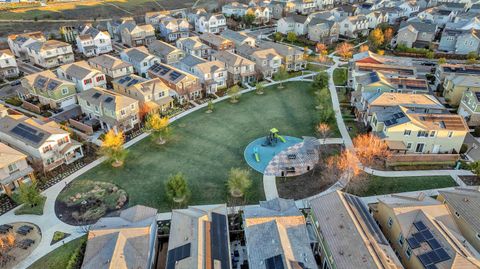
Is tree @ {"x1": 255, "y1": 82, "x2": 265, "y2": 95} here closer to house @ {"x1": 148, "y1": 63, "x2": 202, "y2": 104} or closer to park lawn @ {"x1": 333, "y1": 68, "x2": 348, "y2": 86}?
house @ {"x1": 148, "y1": 63, "x2": 202, "y2": 104}

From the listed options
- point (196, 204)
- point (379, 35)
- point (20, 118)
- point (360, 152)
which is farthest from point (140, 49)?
point (379, 35)

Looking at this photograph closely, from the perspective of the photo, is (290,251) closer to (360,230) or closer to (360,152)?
(360,230)

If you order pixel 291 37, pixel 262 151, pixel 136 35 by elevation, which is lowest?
pixel 262 151

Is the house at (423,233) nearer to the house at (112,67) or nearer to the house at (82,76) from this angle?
the house at (82,76)

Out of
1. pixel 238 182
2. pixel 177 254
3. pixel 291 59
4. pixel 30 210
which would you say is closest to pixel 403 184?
pixel 238 182

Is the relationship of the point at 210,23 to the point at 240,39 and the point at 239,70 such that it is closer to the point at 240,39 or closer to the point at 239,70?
the point at 240,39

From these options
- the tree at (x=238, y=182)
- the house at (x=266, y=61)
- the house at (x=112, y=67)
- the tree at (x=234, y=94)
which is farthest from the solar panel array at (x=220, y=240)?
the house at (x=112, y=67)
